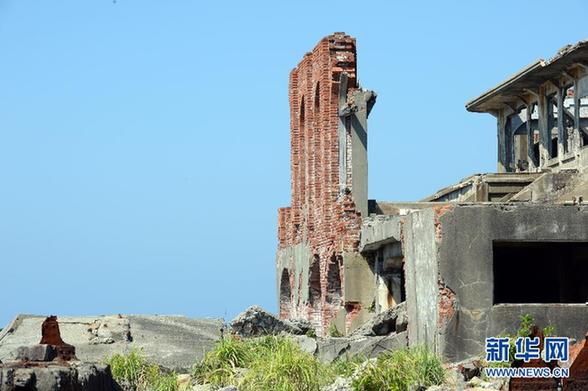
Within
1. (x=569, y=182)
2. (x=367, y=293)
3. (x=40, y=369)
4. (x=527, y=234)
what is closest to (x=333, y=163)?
(x=367, y=293)

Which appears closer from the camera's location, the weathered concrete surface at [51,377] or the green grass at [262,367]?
the weathered concrete surface at [51,377]

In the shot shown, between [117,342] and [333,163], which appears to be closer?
[117,342]

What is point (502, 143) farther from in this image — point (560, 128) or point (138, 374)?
point (138, 374)

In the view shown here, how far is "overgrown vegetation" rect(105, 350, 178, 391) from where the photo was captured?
19.4 m

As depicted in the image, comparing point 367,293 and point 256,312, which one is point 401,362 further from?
point 367,293

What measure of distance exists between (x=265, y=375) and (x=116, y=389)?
5.99 metres

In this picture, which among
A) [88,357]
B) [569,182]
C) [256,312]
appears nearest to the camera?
[88,357]

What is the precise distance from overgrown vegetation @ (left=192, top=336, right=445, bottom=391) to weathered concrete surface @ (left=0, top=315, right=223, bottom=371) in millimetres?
898

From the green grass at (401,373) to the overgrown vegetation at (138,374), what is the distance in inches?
112

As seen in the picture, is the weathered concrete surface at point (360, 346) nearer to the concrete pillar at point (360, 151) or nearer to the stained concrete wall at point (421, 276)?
the stained concrete wall at point (421, 276)

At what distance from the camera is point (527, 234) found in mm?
20969

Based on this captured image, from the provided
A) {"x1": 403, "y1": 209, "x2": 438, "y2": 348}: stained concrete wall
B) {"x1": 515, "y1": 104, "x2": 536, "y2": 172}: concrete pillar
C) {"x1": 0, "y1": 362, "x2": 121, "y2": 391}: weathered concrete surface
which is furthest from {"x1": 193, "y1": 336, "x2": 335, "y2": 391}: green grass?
{"x1": 515, "y1": 104, "x2": 536, "y2": 172}: concrete pillar

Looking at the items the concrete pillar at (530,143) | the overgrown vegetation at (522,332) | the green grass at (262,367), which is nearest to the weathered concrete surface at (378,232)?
the green grass at (262,367)

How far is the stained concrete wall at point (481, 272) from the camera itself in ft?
67.5
